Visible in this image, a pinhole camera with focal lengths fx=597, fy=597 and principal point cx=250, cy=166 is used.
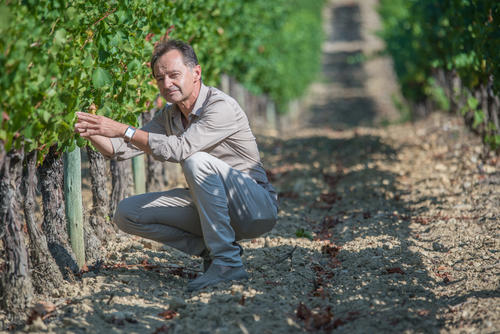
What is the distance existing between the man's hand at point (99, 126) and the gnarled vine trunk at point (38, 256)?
421 mm

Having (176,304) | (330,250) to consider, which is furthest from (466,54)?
(176,304)

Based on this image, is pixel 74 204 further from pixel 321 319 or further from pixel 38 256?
pixel 321 319

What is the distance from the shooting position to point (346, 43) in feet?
175

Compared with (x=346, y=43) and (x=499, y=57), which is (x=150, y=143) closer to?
(x=499, y=57)

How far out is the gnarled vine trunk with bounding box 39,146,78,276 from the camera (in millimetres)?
4148

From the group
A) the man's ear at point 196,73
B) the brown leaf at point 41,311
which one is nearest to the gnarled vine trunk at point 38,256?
the brown leaf at point 41,311

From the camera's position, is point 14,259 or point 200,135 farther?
point 200,135

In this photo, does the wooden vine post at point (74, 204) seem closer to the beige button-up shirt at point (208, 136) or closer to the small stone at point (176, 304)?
the beige button-up shirt at point (208, 136)

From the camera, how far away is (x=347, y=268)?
451 centimetres

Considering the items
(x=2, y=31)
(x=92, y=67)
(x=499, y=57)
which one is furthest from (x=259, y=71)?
(x=2, y=31)

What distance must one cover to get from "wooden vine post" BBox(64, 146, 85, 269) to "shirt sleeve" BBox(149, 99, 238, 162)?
90cm

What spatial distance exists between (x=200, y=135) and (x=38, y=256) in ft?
4.30

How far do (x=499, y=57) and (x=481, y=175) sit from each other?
203cm

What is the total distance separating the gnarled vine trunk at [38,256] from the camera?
3.78m
